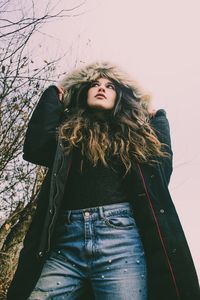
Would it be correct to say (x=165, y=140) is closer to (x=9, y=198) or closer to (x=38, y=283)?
(x=38, y=283)

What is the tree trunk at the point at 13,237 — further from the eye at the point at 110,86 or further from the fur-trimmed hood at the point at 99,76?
the eye at the point at 110,86

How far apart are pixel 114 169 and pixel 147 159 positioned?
0.25m

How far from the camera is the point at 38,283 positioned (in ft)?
6.95

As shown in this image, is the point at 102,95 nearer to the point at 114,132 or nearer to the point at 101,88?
the point at 101,88

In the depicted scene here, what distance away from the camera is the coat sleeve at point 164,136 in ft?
8.33

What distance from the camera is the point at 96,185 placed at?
7.64 feet

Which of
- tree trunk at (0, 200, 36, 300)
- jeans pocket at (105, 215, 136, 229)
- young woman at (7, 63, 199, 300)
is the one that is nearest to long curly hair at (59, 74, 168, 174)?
young woman at (7, 63, 199, 300)

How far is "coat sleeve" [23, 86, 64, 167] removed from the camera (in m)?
2.51

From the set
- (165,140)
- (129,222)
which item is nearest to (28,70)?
(165,140)

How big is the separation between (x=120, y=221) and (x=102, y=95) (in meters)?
1.13

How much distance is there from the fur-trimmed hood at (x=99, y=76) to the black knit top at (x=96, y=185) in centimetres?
88

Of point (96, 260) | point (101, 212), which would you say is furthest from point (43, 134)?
point (96, 260)

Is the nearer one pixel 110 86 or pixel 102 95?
pixel 102 95

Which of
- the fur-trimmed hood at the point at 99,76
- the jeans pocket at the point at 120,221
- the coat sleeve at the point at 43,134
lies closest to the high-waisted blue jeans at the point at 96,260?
the jeans pocket at the point at 120,221
